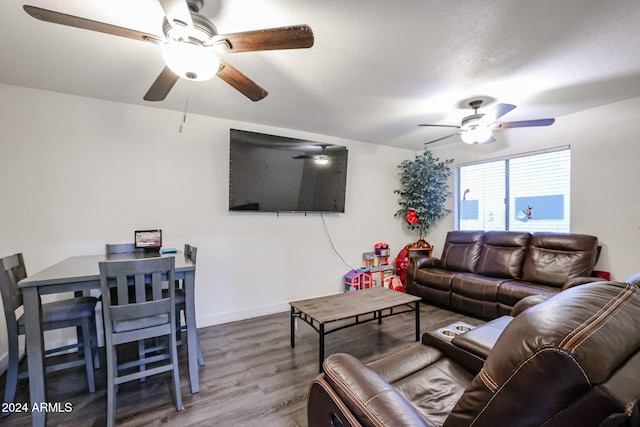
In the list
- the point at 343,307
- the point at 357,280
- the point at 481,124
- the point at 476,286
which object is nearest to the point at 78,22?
the point at 343,307

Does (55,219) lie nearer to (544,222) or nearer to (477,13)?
(477,13)

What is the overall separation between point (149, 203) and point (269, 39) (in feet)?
7.75

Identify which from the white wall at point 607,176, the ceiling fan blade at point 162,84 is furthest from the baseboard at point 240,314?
the white wall at point 607,176

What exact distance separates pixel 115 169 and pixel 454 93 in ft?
11.7

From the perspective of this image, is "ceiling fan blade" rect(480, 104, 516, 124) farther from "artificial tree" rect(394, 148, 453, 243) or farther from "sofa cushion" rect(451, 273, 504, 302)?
"sofa cushion" rect(451, 273, 504, 302)

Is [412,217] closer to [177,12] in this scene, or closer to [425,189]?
[425,189]

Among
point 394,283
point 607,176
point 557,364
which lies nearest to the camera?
point 557,364

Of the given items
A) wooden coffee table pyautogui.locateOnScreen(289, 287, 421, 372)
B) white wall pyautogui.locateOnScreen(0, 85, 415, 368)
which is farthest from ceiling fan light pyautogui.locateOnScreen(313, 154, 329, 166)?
wooden coffee table pyautogui.locateOnScreen(289, 287, 421, 372)

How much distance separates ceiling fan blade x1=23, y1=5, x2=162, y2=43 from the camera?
1207mm

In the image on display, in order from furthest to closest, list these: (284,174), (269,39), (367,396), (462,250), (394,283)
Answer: (394,283) < (462,250) < (284,174) < (269,39) < (367,396)

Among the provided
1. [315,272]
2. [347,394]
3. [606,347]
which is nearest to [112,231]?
[315,272]

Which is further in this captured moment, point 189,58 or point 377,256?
point 377,256

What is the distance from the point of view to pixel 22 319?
70.8 inches

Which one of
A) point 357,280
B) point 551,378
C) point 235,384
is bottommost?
point 235,384
